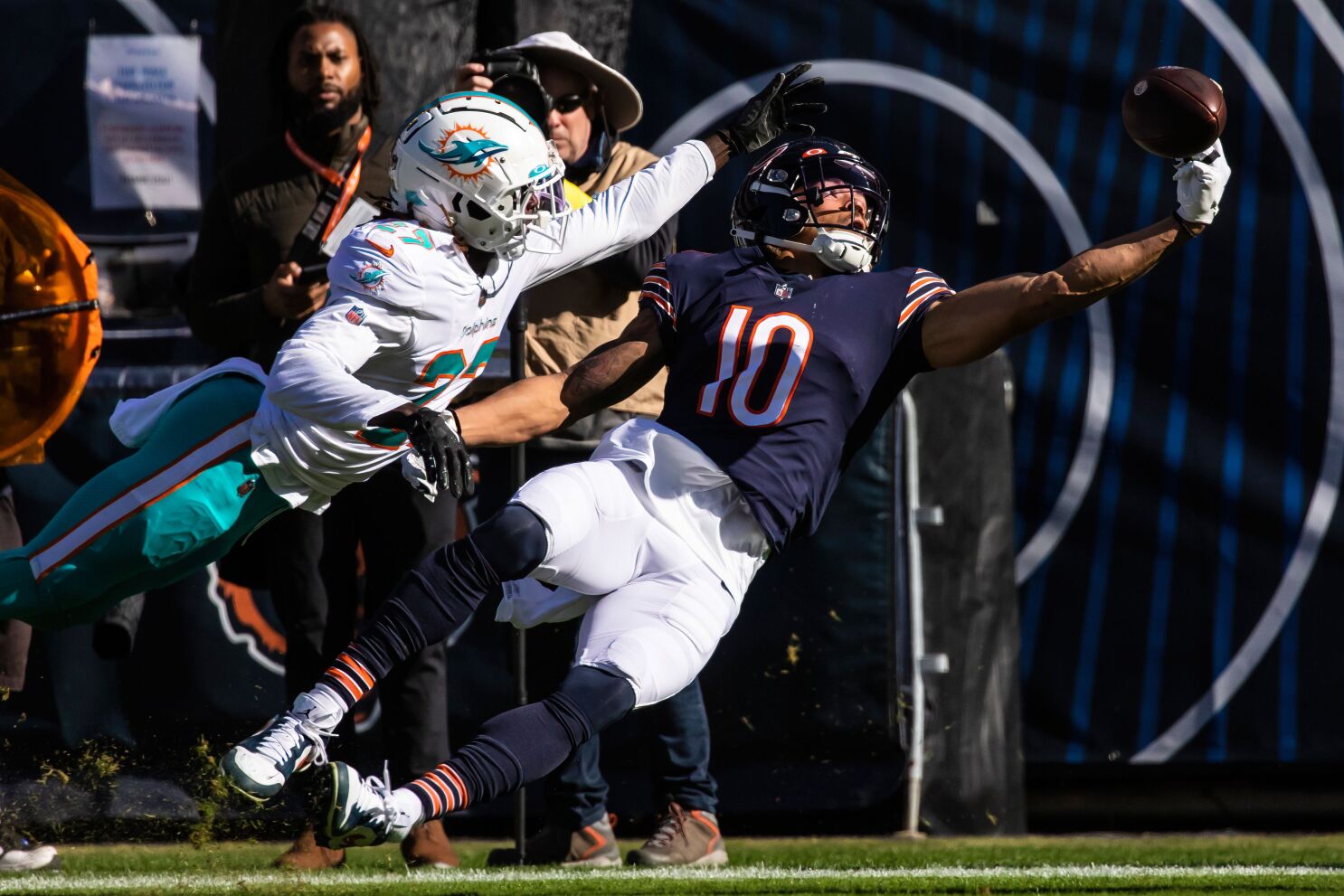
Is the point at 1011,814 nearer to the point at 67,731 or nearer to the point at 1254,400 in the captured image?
the point at 1254,400

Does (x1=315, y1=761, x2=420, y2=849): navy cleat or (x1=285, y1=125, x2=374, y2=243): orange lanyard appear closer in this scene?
(x1=315, y1=761, x2=420, y2=849): navy cleat

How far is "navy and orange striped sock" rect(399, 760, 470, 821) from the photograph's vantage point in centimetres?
326

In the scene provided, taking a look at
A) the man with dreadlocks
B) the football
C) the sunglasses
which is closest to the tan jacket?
the sunglasses

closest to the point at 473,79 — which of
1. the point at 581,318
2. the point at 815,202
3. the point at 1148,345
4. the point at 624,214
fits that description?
the point at 624,214

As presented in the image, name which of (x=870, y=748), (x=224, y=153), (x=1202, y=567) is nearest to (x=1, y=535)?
(x=224, y=153)

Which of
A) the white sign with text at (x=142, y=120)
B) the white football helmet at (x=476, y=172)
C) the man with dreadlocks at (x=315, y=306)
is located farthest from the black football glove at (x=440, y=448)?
the white sign with text at (x=142, y=120)

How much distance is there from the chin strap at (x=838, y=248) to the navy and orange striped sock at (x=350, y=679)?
4.69 ft

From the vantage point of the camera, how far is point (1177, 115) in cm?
361

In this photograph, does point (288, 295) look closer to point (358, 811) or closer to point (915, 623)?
point (358, 811)

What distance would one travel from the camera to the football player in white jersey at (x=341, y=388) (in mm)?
3883

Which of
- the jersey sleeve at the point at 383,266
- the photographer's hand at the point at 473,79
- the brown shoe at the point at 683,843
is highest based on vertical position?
the photographer's hand at the point at 473,79

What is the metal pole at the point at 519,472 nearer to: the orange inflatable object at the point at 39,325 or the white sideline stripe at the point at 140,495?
the white sideline stripe at the point at 140,495

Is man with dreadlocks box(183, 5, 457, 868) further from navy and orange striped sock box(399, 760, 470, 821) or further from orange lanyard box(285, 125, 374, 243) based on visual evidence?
navy and orange striped sock box(399, 760, 470, 821)

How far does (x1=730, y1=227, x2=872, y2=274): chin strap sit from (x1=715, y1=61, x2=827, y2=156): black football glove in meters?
0.50
